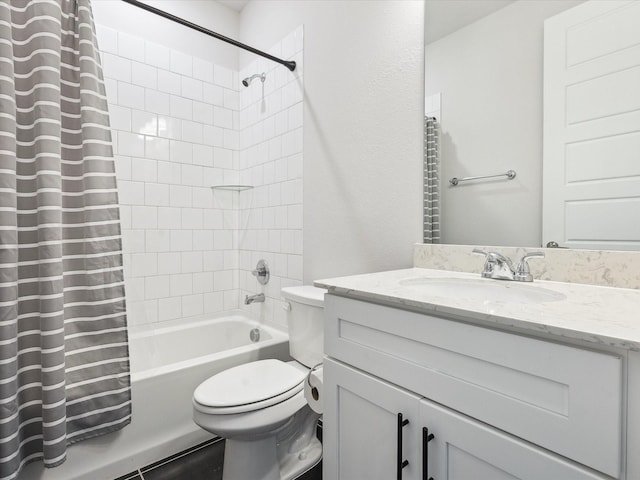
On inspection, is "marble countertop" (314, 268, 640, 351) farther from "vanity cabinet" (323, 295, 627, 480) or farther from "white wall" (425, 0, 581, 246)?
"white wall" (425, 0, 581, 246)

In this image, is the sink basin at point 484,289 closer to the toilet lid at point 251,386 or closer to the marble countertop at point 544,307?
the marble countertop at point 544,307

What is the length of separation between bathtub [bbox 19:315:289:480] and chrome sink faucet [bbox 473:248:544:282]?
46.8 inches

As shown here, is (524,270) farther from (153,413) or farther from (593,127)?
(153,413)

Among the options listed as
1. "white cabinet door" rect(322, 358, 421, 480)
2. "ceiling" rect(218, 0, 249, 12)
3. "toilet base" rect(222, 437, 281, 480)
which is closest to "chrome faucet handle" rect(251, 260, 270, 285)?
"toilet base" rect(222, 437, 281, 480)

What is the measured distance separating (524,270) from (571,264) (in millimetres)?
120

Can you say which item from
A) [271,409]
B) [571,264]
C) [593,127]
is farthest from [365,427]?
[593,127]

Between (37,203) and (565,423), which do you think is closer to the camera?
(565,423)

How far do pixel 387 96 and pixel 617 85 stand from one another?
77 centimetres

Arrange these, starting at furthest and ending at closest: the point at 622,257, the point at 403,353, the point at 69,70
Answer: the point at 69,70 → the point at 622,257 → the point at 403,353

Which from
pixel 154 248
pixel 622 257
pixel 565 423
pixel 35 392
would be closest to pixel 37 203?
pixel 35 392

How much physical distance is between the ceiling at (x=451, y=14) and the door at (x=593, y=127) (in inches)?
9.8

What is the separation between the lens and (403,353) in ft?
2.67

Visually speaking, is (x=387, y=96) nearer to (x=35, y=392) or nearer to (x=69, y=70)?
(x=69, y=70)

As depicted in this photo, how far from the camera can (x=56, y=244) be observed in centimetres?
123
